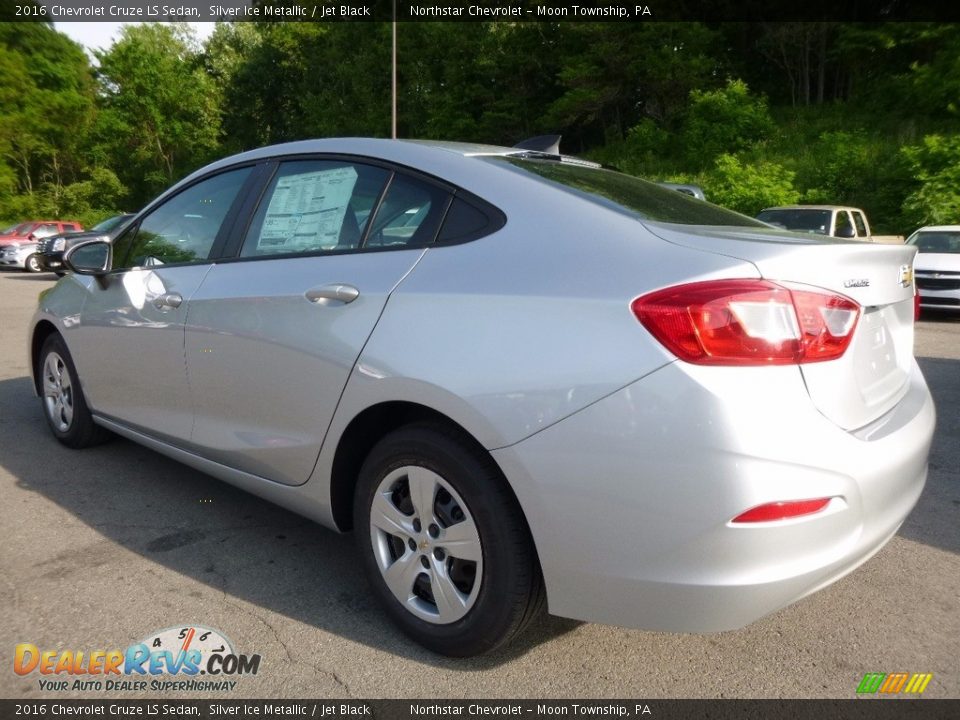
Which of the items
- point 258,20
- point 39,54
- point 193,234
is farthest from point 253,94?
point 193,234

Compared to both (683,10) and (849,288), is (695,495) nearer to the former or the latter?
(849,288)

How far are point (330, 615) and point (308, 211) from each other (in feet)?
4.98

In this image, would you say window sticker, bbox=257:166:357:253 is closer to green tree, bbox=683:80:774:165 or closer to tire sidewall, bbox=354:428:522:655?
tire sidewall, bbox=354:428:522:655

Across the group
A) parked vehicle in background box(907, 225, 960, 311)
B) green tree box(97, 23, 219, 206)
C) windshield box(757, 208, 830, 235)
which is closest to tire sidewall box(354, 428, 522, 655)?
parked vehicle in background box(907, 225, 960, 311)

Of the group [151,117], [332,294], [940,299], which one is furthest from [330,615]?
[151,117]

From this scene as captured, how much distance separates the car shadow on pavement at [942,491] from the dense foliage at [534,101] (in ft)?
49.9

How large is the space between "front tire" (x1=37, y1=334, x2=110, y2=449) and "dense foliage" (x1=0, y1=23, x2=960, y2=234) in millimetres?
19168

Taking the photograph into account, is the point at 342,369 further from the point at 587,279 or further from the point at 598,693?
the point at 598,693

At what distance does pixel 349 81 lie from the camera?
44906 millimetres

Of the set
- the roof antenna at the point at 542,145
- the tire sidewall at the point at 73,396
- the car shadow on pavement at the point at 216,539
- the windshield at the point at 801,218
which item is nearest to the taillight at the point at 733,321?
the car shadow on pavement at the point at 216,539

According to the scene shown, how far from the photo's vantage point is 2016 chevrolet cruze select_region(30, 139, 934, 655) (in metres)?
1.92

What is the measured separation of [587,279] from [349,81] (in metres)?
46.3

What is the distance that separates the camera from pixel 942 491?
156 inches

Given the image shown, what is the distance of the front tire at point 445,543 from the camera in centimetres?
220
